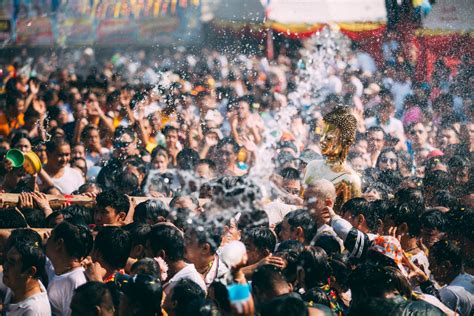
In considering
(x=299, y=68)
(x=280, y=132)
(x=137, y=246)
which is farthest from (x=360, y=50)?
(x=137, y=246)

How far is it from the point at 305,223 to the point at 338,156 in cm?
115

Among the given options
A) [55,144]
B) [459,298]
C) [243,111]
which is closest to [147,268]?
[459,298]

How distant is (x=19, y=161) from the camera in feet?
24.0

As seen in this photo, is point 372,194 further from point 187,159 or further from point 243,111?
point 243,111

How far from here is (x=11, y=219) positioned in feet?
19.2

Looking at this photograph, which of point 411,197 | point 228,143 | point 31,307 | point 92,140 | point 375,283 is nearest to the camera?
point 375,283

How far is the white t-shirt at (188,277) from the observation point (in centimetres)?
501

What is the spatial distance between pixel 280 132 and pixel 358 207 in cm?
489

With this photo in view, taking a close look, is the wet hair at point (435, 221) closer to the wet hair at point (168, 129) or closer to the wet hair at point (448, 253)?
the wet hair at point (448, 253)

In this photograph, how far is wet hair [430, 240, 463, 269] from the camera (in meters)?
5.56

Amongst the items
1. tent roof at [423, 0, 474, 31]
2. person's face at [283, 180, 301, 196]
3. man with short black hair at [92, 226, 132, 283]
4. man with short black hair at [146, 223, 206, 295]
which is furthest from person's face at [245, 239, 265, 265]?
tent roof at [423, 0, 474, 31]

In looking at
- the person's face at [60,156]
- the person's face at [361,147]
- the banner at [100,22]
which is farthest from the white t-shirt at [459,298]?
the banner at [100,22]

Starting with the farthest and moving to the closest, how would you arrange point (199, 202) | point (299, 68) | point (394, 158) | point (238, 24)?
point (238, 24) < point (299, 68) < point (394, 158) < point (199, 202)

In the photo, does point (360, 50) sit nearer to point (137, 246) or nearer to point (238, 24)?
point (238, 24)
